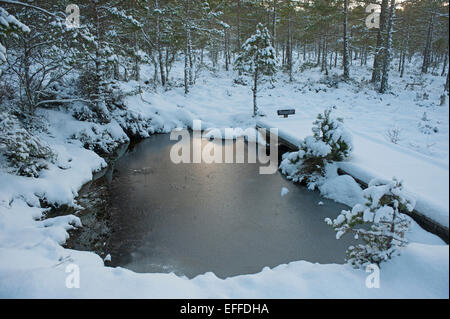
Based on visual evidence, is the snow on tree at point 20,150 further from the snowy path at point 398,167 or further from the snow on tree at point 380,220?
the snowy path at point 398,167

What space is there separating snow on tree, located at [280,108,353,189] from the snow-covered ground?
580mm

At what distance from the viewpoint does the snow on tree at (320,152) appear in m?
8.76

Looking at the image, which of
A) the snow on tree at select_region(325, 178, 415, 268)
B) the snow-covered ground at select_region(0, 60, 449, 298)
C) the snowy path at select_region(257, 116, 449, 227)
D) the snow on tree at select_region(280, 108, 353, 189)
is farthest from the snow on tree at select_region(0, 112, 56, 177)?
the snowy path at select_region(257, 116, 449, 227)

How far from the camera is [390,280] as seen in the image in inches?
132

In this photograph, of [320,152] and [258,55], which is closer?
[320,152]

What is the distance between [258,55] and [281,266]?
13110mm

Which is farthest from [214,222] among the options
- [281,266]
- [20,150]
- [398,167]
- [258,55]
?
[258,55]

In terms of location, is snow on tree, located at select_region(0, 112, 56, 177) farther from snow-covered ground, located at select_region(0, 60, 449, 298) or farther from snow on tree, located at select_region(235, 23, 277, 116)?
snow on tree, located at select_region(235, 23, 277, 116)

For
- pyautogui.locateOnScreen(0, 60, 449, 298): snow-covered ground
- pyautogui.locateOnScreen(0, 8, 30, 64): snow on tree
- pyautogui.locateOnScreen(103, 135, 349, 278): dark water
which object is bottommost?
pyautogui.locateOnScreen(103, 135, 349, 278): dark water

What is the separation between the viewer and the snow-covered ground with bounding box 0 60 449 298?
3.37 metres

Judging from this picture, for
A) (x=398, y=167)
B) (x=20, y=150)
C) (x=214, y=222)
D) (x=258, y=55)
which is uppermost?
(x=258, y=55)

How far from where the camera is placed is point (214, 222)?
7047 mm

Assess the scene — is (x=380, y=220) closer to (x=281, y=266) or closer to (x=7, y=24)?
(x=281, y=266)
